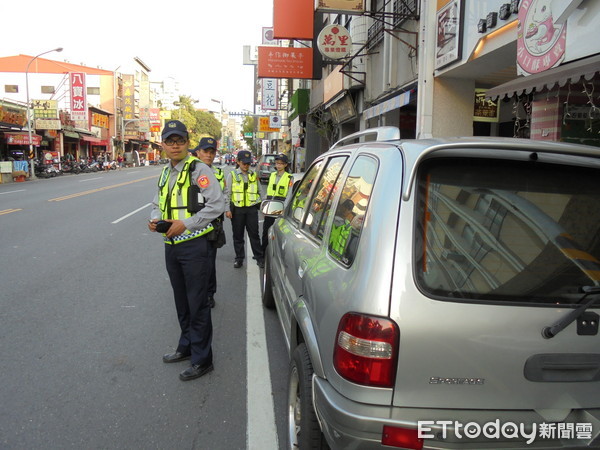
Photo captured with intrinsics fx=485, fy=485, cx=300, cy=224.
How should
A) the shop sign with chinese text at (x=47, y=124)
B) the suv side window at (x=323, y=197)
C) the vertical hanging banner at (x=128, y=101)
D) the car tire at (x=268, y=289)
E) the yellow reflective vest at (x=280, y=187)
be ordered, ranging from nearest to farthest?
the suv side window at (x=323, y=197) → the car tire at (x=268, y=289) → the yellow reflective vest at (x=280, y=187) → the shop sign with chinese text at (x=47, y=124) → the vertical hanging banner at (x=128, y=101)

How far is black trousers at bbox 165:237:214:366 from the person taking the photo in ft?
12.1

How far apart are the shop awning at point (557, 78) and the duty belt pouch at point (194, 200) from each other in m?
3.73

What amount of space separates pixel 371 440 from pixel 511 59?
7933mm

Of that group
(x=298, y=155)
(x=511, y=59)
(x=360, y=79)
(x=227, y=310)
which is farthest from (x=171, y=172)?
(x=298, y=155)

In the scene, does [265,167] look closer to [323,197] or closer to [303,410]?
[323,197]

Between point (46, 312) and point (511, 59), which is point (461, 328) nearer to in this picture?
point (46, 312)

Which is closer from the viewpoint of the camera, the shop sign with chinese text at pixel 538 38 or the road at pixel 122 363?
the road at pixel 122 363

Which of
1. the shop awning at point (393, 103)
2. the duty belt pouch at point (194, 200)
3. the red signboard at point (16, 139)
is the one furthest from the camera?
the red signboard at point (16, 139)

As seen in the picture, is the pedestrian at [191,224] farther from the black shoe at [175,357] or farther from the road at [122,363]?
the road at [122,363]

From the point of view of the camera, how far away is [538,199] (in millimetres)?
2092

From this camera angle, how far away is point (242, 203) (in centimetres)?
738

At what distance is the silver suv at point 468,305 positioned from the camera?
1.86 m

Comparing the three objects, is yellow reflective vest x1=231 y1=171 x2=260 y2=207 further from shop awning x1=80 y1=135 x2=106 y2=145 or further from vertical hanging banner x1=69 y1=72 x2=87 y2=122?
shop awning x1=80 y1=135 x2=106 y2=145

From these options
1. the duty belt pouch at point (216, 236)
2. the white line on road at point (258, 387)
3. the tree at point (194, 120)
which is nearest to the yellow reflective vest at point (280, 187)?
the white line on road at point (258, 387)
